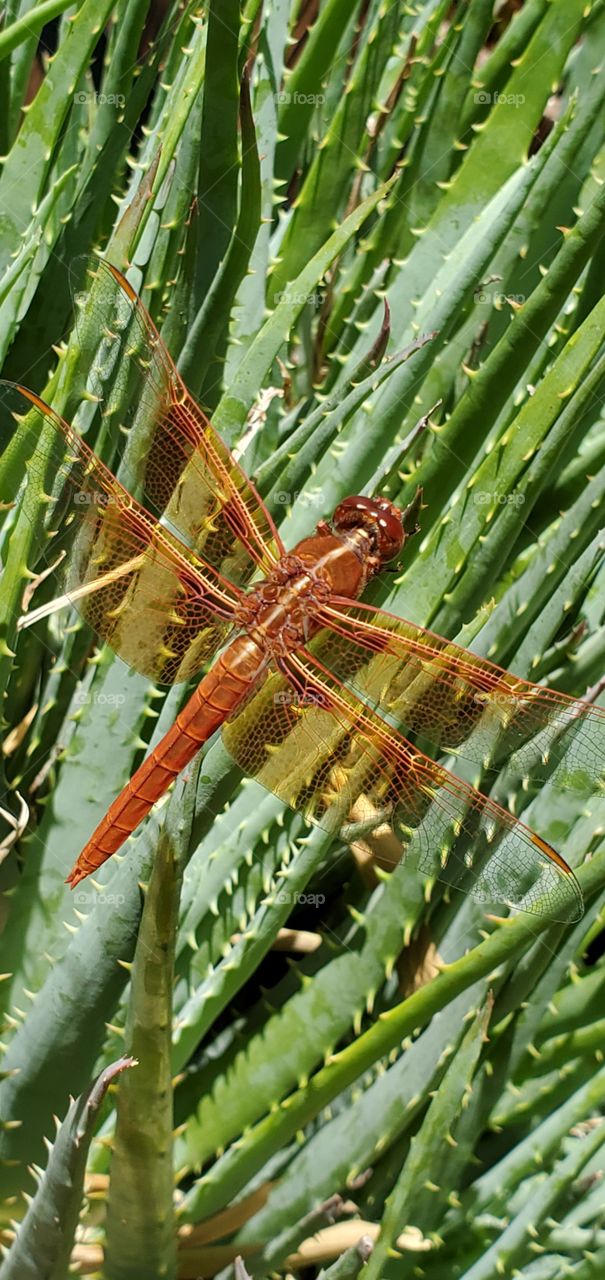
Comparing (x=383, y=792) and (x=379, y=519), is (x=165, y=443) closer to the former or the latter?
(x=379, y=519)

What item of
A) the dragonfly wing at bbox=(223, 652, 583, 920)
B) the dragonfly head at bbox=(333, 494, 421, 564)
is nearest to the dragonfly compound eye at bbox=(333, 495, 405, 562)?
the dragonfly head at bbox=(333, 494, 421, 564)

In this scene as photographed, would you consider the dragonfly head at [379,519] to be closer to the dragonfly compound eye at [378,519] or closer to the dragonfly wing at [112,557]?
the dragonfly compound eye at [378,519]

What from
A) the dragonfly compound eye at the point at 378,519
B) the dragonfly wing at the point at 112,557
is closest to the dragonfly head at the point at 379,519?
the dragonfly compound eye at the point at 378,519

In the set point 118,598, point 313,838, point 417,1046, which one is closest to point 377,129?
point 118,598

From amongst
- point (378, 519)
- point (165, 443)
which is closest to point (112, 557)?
point (165, 443)

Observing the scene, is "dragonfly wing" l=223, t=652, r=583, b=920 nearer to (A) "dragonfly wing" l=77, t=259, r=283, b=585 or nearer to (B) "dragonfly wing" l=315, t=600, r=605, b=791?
(B) "dragonfly wing" l=315, t=600, r=605, b=791
